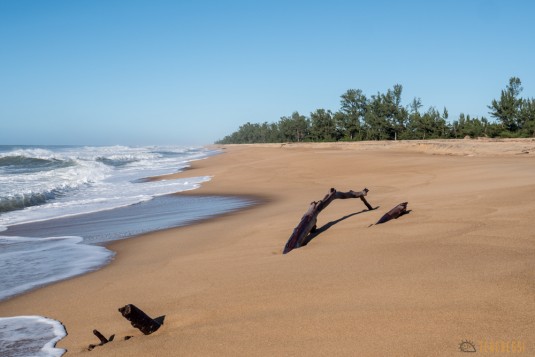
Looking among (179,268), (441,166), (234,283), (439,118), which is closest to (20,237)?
(179,268)

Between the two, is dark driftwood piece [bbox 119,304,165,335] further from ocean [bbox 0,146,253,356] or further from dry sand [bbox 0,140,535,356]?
ocean [bbox 0,146,253,356]

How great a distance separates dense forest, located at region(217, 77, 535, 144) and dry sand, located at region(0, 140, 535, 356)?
43256mm

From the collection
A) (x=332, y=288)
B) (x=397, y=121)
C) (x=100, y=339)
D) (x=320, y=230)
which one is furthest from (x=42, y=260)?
(x=397, y=121)

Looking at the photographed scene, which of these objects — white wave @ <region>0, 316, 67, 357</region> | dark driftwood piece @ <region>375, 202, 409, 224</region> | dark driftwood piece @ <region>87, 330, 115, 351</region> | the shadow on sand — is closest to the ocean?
white wave @ <region>0, 316, 67, 357</region>

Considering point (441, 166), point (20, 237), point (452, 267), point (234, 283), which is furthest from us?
point (441, 166)

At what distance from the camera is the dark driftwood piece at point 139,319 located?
3.26m

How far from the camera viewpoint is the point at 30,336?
3.78 metres

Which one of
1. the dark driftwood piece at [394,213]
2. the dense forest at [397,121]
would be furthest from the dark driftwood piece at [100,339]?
the dense forest at [397,121]

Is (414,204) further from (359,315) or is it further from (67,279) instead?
(67,279)

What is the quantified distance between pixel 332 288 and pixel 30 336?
2496 mm

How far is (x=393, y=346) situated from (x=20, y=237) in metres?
8.26

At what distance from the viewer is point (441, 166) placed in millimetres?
15180

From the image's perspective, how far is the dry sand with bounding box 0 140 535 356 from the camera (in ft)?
9.20

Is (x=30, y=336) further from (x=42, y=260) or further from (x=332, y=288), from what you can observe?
(x=42, y=260)
